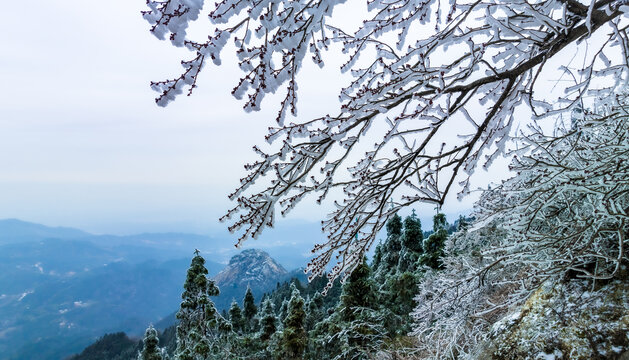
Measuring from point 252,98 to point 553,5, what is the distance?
7.84 ft

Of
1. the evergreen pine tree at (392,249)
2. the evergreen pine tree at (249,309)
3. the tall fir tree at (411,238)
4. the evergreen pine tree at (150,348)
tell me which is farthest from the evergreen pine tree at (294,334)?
the evergreen pine tree at (249,309)

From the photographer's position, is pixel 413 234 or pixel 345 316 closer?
pixel 345 316

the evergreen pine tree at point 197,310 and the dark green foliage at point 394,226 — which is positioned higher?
the dark green foliage at point 394,226

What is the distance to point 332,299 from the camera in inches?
1901

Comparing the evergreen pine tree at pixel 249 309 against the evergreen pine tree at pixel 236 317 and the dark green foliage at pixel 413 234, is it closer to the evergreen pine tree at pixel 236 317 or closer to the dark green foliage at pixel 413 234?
the evergreen pine tree at pixel 236 317

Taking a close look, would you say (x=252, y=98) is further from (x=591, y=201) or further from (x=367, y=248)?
(x=591, y=201)

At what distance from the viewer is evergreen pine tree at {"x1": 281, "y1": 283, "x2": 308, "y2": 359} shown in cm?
1645

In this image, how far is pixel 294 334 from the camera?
1664 cm

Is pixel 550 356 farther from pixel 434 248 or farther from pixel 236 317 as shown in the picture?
pixel 236 317

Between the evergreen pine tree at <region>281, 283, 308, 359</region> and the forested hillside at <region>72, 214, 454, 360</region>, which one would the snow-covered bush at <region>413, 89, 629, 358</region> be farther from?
the evergreen pine tree at <region>281, 283, 308, 359</region>

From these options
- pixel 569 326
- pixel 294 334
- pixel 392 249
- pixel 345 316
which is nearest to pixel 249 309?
pixel 392 249

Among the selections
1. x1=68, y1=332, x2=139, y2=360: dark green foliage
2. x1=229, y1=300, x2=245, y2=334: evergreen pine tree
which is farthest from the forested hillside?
x1=68, y1=332, x2=139, y2=360: dark green foliage

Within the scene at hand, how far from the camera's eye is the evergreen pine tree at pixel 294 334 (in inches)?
648

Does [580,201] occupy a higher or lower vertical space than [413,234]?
lower
